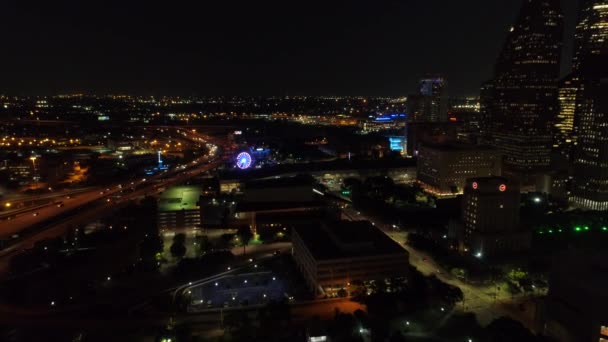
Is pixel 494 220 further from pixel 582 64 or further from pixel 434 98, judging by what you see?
pixel 434 98

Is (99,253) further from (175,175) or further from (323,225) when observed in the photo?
(175,175)

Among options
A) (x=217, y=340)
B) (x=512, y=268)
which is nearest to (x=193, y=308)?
(x=217, y=340)

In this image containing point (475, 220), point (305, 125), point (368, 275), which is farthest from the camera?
point (305, 125)

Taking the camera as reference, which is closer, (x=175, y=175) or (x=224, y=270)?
(x=224, y=270)

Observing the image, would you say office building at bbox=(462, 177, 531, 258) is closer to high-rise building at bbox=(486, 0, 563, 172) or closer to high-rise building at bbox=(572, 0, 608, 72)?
high-rise building at bbox=(486, 0, 563, 172)

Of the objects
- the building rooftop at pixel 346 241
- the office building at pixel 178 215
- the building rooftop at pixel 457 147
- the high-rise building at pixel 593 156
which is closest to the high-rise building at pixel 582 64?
the high-rise building at pixel 593 156

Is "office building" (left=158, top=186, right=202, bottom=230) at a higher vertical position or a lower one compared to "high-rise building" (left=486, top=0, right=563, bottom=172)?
lower

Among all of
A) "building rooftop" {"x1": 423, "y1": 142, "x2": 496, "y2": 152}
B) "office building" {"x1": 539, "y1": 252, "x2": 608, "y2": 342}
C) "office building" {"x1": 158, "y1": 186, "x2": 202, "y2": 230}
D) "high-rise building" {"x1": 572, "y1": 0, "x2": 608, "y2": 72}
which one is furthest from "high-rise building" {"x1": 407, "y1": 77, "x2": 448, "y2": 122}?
"office building" {"x1": 539, "y1": 252, "x2": 608, "y2": 342}
